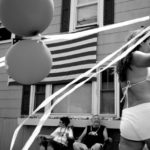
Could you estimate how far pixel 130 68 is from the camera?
217cm

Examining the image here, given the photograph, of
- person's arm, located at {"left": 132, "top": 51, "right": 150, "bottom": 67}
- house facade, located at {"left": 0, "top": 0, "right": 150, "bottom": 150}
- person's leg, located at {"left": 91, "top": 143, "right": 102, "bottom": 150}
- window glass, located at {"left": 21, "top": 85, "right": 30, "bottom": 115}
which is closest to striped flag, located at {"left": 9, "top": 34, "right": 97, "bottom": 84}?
house facade, located at {"left": 0, "top": 0, "right": 150, "bottom": 150}

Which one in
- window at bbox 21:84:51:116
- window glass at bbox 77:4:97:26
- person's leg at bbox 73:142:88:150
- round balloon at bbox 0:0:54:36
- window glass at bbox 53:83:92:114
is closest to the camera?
round balloon at bbox 0:0:54:36

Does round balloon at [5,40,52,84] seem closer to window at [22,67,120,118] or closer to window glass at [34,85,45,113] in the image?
window at [22,67,120,118]

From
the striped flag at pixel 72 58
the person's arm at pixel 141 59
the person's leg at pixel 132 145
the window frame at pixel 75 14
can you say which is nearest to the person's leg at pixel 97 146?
the striped flag at pixel 72 58

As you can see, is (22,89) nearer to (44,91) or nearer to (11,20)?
(44,91)

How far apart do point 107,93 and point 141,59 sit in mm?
4817

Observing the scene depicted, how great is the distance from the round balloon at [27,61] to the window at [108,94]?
4.75m

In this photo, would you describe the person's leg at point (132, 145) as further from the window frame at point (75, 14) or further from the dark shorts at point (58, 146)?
the window frame at point (75, 14)

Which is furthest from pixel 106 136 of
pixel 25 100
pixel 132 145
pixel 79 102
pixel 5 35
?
pixel 5 35

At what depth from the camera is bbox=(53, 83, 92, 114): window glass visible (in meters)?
6.96

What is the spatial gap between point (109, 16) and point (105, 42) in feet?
2.08

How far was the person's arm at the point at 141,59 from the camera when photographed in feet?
6.39

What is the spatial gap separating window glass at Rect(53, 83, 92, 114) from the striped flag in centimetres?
43

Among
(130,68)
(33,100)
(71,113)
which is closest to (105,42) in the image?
(71,113)
